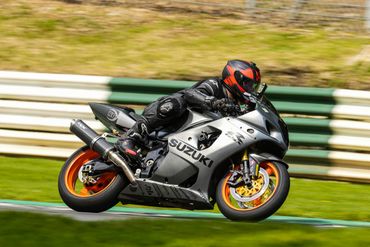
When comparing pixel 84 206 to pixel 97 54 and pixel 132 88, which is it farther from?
pixel 97 54

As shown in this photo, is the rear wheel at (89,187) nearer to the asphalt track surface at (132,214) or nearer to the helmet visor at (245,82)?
the asphalt track surface at (132,214)

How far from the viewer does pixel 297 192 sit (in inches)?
356

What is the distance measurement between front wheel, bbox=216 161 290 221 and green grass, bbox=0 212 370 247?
18.8 inches

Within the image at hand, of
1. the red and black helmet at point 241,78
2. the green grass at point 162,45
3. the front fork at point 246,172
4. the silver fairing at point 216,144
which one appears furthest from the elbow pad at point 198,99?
the green grass at point 162,45

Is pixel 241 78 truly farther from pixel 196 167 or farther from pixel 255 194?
pixel 255 194

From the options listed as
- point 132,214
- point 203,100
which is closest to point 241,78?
point 203,100

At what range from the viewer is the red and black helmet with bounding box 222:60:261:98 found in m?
7.55

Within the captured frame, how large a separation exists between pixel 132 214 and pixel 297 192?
6.42ft

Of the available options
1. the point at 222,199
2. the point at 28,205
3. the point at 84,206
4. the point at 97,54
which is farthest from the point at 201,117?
the point at 97,54

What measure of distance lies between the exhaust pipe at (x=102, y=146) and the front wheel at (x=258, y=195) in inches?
31.6

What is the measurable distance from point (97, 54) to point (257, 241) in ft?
23.5

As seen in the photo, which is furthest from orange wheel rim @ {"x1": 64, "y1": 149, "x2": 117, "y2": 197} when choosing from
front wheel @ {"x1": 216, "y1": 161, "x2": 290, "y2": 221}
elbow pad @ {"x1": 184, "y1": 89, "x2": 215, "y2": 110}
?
front wheel @ {"x1": 216, "y1": 161, "x2": 290, "y2": 221}

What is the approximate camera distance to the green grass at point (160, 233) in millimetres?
5980

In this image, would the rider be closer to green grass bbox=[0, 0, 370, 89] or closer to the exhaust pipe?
the exhaust pipe
